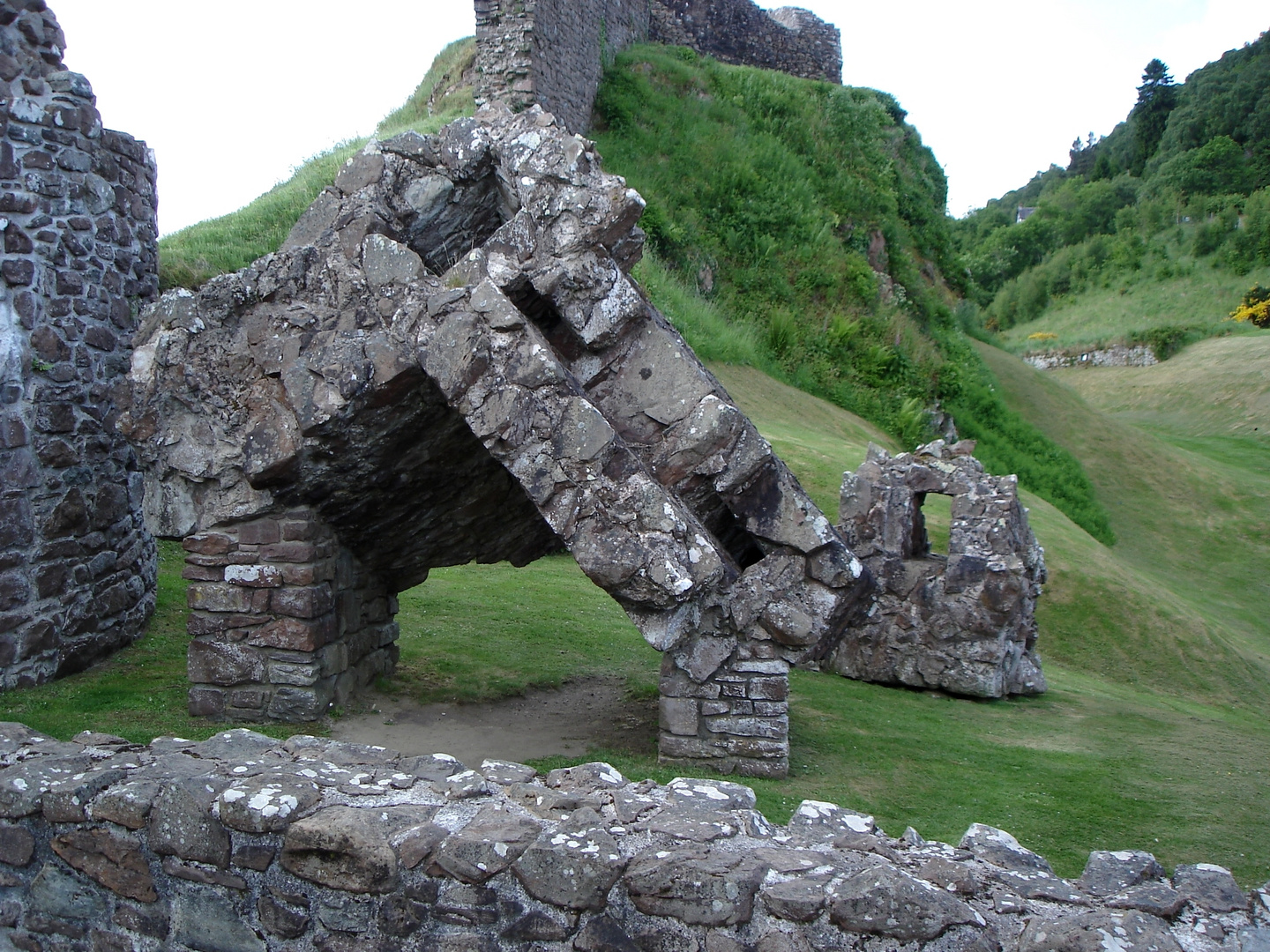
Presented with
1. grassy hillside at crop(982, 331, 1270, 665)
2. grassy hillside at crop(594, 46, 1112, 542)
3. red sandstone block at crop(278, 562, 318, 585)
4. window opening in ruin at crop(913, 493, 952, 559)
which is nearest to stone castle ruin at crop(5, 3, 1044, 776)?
red sandstone block at crop(278, 562, 318, 585)

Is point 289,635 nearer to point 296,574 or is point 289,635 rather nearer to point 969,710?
point 296,574

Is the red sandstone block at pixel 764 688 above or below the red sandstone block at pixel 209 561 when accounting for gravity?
below

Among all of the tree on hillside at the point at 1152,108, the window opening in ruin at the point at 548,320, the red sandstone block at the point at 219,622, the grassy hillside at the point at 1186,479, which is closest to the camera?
the window opening in ruin at the point at 548,320

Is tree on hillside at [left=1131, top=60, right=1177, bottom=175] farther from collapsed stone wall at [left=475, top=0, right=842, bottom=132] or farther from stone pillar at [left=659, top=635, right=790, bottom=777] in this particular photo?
stone pillar at [left=659, top=635, right=790, bottom=777]

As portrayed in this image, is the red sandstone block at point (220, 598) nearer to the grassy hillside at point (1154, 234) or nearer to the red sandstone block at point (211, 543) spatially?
the red sandstone block at point (211, 543)

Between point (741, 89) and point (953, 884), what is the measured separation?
1289 inches

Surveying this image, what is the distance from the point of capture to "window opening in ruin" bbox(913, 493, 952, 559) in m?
12.9

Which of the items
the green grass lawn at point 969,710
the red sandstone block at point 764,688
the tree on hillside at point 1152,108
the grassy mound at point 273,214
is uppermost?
the tree on hillside at point 1152,108

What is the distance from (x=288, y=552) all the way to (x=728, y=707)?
11.4ft

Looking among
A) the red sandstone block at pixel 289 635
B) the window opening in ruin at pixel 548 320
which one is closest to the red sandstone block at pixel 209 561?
the red sandstone block at pixel 289 635

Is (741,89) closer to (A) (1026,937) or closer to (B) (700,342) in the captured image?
(B) (700,342)

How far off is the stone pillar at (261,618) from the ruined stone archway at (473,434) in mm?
15

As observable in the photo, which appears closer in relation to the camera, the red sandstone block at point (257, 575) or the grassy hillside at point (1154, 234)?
the red sandstone block at point (257, 575)

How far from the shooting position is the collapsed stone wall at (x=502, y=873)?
3477 millimetres
